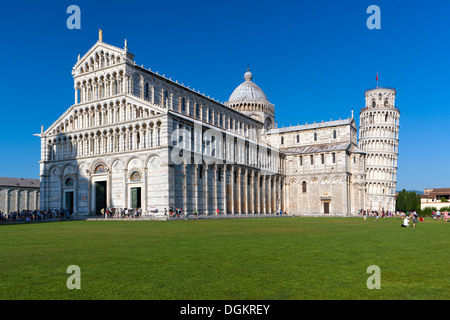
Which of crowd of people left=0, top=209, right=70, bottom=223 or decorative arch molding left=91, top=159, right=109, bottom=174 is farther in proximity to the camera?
decorative arch molding left=91, top=159, right=109, bottom=174

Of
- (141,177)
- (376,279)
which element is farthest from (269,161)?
(376,279)

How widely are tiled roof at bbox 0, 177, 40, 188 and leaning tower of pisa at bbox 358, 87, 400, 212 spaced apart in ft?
241

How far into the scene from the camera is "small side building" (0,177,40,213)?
71.6 metres

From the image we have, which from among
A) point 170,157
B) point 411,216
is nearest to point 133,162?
point 170,157

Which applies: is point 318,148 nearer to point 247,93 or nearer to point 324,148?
point 324,148

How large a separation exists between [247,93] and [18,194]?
49218mm

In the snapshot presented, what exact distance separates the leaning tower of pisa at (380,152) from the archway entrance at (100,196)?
64.1 meters

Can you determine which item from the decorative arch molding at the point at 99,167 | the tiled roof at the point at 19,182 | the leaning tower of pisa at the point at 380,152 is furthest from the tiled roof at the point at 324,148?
the tiled roof at the point at 19,182

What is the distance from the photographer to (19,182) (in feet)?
252

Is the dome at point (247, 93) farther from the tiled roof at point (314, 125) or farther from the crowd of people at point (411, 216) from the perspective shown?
the crowd of people at point (411, 216)

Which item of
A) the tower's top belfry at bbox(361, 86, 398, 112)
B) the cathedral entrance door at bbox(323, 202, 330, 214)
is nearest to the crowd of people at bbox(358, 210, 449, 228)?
the cathedral entrance door at bbox(323, 202, 330, 214)

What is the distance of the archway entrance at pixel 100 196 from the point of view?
5019 centimetres

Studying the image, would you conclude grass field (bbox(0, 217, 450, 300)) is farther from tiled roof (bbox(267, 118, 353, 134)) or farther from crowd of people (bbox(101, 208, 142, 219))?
tiled roof (bbox(267, 118, 353, 134))

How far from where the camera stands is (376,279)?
Answer: 8.20 metres
